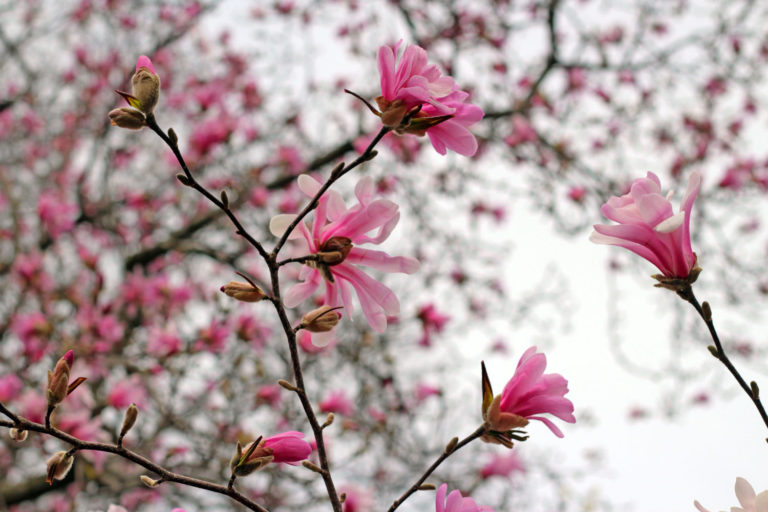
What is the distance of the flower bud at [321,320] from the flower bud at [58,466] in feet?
1.18

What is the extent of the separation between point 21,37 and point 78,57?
51 centimetres

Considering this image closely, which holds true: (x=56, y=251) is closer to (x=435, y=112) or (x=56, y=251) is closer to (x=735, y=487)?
(x=435, y=112)

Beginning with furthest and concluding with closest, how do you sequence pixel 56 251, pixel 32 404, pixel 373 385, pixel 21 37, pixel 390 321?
pixel 21 37, pixel 56 251, pixel 373 385, pixel 390 321, pixel 32 404

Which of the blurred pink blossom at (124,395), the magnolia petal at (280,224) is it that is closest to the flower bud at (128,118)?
the magnolia petal at (280,224)

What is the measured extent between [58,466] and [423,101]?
70cm

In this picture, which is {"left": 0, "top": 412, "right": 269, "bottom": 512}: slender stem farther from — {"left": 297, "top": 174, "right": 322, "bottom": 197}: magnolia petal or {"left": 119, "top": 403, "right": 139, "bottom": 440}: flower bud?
{"left": 297, "top": 174, "right": 322, "bottom": 197}: magnolia petal

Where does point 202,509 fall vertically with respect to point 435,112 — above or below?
above

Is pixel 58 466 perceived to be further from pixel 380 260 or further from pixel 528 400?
pixel 528 400

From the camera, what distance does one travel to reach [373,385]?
4.03 metres

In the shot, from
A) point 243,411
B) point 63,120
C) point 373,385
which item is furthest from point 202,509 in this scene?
point 63,120

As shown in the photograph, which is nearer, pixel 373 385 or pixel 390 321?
pixel 390 321

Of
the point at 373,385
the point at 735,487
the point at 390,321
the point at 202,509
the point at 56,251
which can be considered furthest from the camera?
the point at 56,251

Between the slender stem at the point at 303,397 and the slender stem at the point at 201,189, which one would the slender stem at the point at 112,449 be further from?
the slender stem at the point at 201,189

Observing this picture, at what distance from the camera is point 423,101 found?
2.63 feet
